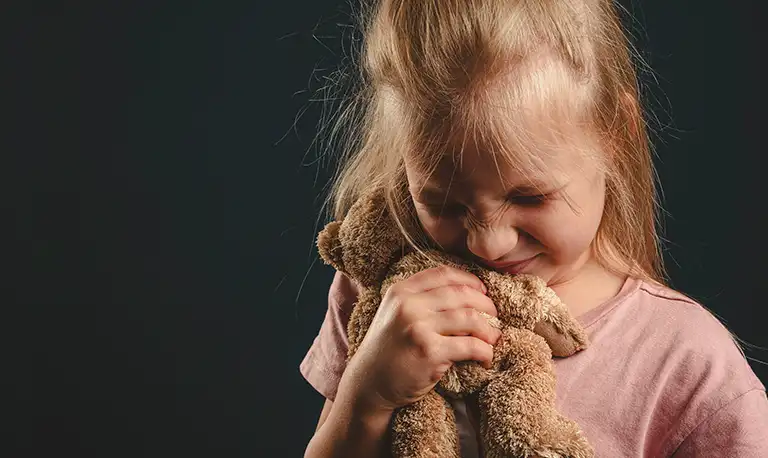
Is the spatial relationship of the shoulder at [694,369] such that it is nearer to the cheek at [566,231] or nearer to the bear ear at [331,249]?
the cheek at [566,231]

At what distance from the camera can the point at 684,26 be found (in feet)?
4.53

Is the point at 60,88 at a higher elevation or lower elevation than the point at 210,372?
→ higher

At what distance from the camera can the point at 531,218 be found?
2.70ft

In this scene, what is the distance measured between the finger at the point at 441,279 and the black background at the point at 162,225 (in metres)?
0.71

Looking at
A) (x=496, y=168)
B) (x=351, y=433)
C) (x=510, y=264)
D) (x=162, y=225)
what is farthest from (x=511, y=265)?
(x=162, y=225)

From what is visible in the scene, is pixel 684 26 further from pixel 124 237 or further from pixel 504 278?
pixel 124 237

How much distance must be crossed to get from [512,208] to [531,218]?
0.02m

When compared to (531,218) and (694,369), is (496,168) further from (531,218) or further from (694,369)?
(694,369)

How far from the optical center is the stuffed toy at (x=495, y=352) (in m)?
0.79

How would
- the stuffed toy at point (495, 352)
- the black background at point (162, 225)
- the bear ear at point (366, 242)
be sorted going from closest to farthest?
the stuffed toy at point (495, 352) → the bear ear at point (366, 242) → the black background at point (162, 225)

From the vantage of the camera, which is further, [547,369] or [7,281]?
[7,281]

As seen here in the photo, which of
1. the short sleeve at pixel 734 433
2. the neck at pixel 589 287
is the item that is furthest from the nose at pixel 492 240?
the short sleeve at pixel 734 433

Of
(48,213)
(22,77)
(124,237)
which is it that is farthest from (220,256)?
(22,77)

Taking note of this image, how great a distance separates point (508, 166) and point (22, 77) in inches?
47.6
